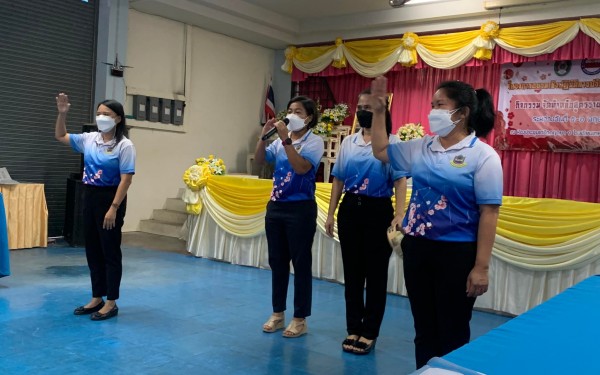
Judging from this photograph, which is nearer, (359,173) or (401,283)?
(359,173)

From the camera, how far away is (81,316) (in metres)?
3.50

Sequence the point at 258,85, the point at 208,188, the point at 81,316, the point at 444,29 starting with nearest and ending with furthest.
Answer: the point at 81,316 → the point at 208,188 → the point at 444,29 → the point at 258,85

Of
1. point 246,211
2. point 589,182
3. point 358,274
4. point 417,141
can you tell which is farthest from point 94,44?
point 589,182

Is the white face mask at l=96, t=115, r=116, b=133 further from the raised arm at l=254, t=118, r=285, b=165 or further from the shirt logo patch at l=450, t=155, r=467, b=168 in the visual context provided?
the shirt logo patch at l=450, t=155, r=467, b=168

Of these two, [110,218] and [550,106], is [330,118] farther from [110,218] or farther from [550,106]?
[110,218]

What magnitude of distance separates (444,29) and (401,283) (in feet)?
14.5

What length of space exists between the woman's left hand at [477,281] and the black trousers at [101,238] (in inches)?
90.6

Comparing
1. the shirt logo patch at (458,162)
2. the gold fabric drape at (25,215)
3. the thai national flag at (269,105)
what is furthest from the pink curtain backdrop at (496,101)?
the shirt logo patch at (458,162)

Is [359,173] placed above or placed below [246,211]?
above

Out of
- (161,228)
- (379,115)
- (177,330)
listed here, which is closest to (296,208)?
(177,330)

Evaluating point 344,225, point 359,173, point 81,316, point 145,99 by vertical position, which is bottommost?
point 81,316

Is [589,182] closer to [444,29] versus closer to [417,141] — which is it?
[444,29]

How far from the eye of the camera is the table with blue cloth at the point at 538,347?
1151 mm

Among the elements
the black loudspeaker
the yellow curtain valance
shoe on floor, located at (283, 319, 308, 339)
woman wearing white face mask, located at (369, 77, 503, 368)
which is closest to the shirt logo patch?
woman wearing white face mask, located at (369, 77, 503, 368)
